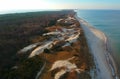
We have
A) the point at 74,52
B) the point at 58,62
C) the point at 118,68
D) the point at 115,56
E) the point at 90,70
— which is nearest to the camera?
the point at 90,70

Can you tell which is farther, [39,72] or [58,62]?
[58,62]

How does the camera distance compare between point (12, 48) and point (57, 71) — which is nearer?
point (57, 71)

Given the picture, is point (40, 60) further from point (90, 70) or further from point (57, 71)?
point (90, 70)

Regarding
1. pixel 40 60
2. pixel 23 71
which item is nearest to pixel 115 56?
pixel 40 60

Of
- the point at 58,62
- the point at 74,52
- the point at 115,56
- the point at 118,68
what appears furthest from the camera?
the point at 115,56

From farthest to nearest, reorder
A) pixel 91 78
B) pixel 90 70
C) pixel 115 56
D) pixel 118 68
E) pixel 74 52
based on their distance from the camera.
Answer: pixel 115 56, pixel 74 52, pixel 118 68, pixel 90 70, pixel 91 78

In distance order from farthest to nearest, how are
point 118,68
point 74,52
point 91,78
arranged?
1. point 74,52
2. point 118,68
3. point 91,78

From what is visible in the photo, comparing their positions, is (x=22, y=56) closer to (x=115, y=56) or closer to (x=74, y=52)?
(x=74, y=52)

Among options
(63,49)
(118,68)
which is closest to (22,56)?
(63,49)

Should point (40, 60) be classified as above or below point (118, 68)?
above
